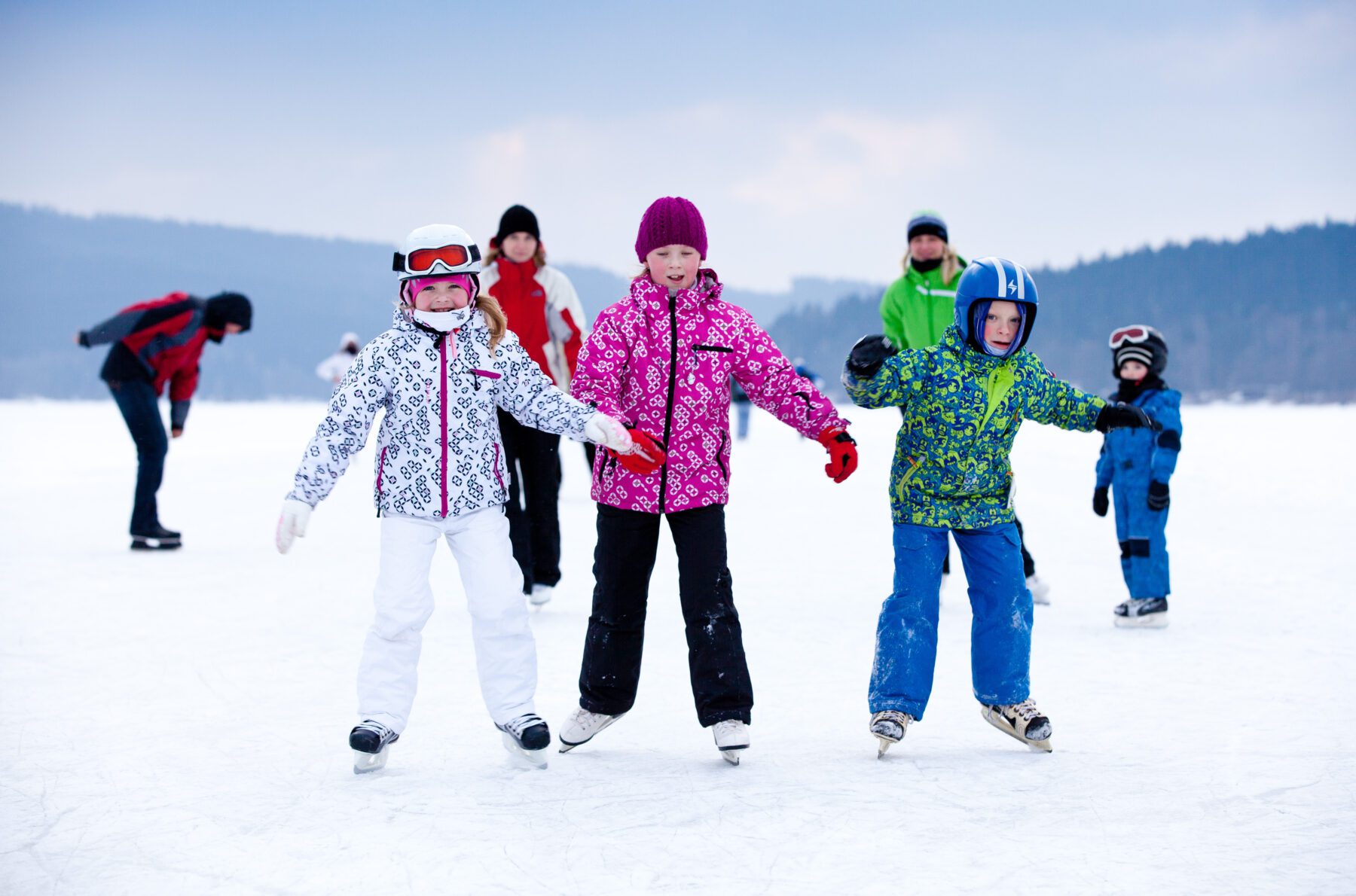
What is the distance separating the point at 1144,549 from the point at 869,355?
9.17 feet

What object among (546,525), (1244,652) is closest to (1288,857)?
(1244,652)

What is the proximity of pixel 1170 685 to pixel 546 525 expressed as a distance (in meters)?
2.83

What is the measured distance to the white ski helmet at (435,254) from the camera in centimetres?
334

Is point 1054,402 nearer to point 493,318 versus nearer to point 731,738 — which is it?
point 731,738

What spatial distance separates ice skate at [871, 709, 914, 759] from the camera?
11.0 ft

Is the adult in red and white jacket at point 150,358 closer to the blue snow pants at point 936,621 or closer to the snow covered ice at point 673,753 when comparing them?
the snow covered ice at point 673,753

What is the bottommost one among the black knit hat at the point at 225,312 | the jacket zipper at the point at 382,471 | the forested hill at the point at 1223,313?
the jacket zipper at the point at 382,471

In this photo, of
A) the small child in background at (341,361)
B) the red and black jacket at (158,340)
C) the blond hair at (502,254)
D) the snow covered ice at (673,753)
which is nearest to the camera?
the snow covered ice at (673,753)

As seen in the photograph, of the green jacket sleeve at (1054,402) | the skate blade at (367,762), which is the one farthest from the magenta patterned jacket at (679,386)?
the skate blade at (367,762)

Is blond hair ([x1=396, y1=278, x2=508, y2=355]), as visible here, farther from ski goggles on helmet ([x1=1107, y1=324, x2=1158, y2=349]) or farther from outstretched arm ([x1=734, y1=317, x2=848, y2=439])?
ski goggles on helmet ([x1=1107, y1=324, x2=1158, y2=349])

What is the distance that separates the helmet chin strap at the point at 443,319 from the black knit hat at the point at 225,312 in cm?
531

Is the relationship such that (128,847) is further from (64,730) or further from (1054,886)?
(1054,886)

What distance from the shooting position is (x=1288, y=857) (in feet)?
8.37

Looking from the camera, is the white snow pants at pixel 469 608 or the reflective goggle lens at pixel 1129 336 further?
the reflective goggle lens at pixel 1129 336
